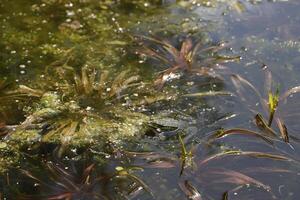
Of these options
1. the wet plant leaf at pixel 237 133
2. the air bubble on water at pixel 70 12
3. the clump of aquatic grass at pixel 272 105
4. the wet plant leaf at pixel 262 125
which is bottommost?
the wet plant leaf at pixel 237 133

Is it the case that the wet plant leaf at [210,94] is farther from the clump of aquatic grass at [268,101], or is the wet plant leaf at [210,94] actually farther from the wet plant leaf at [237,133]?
the wet plant leaf at [237,133]

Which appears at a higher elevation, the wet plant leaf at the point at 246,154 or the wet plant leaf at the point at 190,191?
the wet plant leaf at the point at 246,154

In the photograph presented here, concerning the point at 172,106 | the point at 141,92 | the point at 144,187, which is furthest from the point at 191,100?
the point at 144,187

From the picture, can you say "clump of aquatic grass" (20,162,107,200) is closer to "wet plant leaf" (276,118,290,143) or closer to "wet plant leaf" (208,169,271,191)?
"wet plant leaf" (208,169,271,191)

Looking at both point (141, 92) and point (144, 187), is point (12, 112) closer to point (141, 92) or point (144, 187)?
point (141, 92)

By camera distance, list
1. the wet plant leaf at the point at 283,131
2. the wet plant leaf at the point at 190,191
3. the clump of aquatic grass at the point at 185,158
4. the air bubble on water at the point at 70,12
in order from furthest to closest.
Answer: the air bubble on water at the point at 70,12 → the wet plant leaf at the point at 283,131 → the clump of aquatic grass at the point at 185,158 → the wet plant leaf at the point at 190,191

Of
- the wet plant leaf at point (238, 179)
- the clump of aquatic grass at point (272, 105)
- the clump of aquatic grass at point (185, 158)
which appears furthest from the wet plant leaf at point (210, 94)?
the wet plant leaf at point (238, 179)

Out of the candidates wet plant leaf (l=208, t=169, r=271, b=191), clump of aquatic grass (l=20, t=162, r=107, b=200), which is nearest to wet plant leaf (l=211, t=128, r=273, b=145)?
wet plant leaf (l=208, t=169, r=271, b=191)

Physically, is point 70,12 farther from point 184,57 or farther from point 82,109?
point 82,109

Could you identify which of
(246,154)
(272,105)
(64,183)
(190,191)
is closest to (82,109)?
(64,183)
